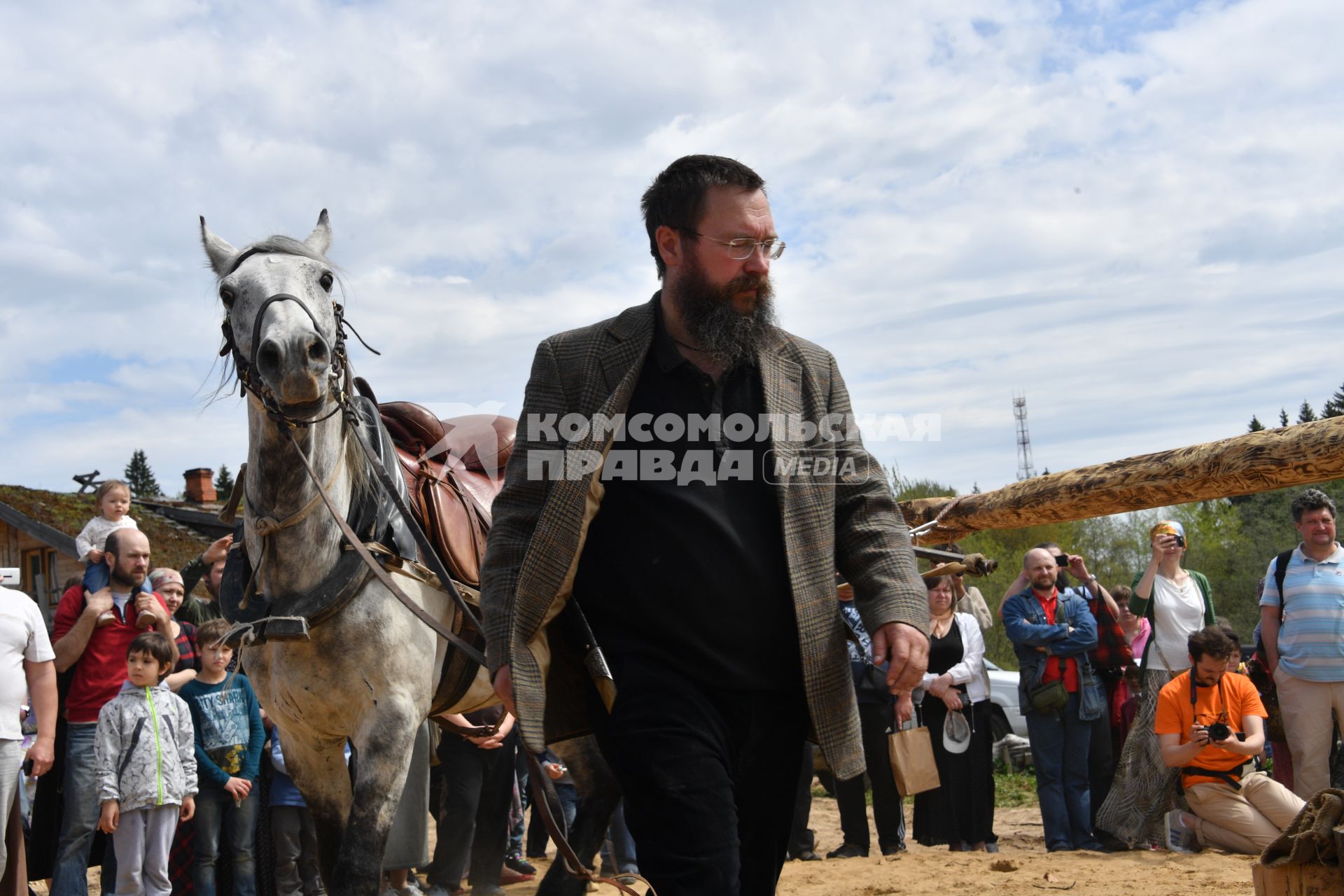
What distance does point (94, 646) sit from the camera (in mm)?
6414

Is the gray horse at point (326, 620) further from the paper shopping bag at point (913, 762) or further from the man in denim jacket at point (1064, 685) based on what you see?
the man in denim jacket at point (1064, 685)

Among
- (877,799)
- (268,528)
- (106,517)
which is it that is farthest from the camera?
(877,799)

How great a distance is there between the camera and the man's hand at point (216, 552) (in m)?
6.98

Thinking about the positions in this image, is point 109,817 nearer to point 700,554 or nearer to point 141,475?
point 700,554

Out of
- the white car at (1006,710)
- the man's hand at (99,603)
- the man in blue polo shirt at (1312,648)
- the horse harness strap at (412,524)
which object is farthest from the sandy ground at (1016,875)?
the white car at (1006,710)

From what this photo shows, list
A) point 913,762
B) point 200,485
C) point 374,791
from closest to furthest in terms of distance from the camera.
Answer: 1. point 913,762
2. point 374,791
3. point 200,485

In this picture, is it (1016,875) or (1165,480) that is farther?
(1016,875)

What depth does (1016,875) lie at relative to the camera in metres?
6.76

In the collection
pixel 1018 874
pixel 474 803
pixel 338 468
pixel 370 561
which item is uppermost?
pixel 338 468

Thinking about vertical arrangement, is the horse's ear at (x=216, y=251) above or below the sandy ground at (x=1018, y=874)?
above

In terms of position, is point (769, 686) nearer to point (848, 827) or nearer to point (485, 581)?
point (485, 581)

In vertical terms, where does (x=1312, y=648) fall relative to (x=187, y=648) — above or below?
below

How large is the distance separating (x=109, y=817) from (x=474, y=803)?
205 centimetres

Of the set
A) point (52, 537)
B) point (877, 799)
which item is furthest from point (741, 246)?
point (52, 537)
